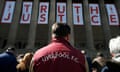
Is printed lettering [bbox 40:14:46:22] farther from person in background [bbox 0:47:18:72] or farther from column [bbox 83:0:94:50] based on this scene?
person in background [bbox 0:47:18:72]

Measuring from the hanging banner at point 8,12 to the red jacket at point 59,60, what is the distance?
33794 millimetres

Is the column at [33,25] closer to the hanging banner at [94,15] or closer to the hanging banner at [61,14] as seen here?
the hanging banner at [61,14]

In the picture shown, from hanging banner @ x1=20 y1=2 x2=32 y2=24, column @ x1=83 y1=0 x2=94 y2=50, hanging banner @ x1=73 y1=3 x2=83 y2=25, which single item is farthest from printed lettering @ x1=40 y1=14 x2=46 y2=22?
column @ x1=83 y1=0 x2=94 y2=50

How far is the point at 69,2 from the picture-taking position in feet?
146

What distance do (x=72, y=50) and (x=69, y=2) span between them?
40398mm

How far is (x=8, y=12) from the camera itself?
3875 cm

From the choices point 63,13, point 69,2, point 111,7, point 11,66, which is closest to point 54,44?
point 11,66

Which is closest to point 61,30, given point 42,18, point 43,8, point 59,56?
point 59,56

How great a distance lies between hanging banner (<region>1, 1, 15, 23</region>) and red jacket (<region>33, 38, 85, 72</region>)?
33794 millimetres

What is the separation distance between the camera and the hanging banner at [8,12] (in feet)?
124

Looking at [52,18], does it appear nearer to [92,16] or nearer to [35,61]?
[92,16]

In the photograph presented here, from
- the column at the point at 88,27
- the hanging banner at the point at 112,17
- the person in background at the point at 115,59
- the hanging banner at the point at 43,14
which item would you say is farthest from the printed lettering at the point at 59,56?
the column at the point at 88,27

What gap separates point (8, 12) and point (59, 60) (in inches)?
1392

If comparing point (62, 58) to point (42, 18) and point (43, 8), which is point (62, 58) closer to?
point (42, 18)
